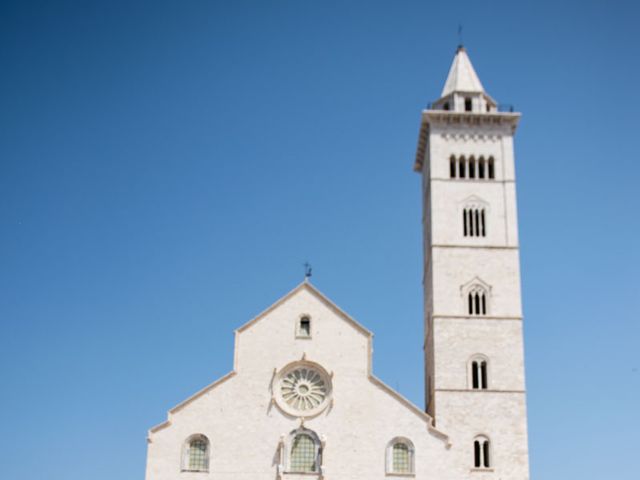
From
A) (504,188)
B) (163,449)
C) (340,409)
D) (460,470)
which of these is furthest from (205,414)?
(504,188)

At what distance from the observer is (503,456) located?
147ft

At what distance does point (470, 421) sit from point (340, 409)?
21.9ft

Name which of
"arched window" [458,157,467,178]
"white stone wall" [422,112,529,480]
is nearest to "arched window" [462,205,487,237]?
"white stone wall" [422,112,529,480]

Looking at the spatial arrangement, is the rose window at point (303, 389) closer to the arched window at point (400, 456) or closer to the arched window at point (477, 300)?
the arched window at point (400, 456)

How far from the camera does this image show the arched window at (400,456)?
43250mm

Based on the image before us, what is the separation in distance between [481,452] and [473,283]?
880 centimetres

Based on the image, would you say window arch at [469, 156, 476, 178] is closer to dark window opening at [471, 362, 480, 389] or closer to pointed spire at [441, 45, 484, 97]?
pointed spire at [441, 45, 484, 97]

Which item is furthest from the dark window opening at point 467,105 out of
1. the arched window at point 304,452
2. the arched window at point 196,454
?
the arched window at point 196,454

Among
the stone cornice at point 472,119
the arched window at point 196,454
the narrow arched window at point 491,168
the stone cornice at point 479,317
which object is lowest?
the arched window at point 196,454

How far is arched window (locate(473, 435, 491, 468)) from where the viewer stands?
148ft

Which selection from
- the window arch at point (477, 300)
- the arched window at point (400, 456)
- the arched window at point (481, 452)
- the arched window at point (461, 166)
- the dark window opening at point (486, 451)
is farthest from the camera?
the arched window at point (461, 166)

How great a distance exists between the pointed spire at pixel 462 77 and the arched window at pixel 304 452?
21.9 m

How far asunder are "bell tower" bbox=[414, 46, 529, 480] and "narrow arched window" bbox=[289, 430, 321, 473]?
6.48 m

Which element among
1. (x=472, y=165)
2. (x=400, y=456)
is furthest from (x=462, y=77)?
(x=400, y=456)
